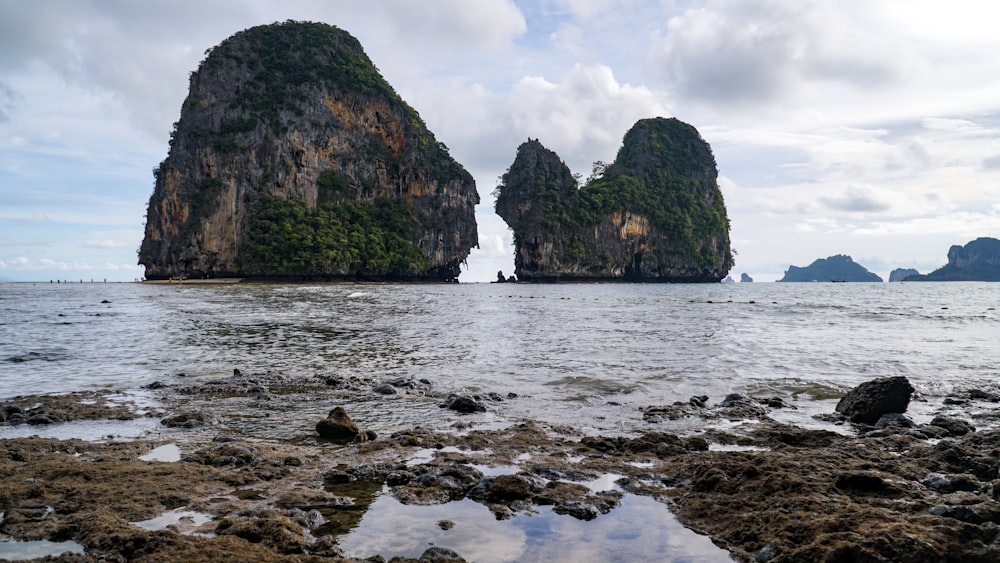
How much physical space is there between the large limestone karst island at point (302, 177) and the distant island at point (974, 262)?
13025cm

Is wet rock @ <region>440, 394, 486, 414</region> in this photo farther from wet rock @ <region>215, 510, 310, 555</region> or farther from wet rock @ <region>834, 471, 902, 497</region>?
wet rock @ <region>834, 471, 902, 497</region>

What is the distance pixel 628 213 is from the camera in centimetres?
12888

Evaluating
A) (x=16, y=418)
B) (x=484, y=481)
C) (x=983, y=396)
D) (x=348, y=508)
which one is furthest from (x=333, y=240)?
(x=348, y=508)

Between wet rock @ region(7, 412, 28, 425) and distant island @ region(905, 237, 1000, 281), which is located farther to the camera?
distant island @ region(905, 237, 1000, 281)

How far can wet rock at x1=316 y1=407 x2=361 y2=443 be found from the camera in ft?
24.2

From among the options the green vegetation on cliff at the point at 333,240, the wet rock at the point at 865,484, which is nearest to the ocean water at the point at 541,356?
the wet rock at the point at 865,484

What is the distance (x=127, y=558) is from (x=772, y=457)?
5.94 m

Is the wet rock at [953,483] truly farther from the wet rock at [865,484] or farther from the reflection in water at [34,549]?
the reflection in water at [34,549]

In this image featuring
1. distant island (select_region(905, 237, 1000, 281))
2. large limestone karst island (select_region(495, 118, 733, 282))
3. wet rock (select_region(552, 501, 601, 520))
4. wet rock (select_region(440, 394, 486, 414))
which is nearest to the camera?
wet rock (select_region(552, 501, 601, 520))

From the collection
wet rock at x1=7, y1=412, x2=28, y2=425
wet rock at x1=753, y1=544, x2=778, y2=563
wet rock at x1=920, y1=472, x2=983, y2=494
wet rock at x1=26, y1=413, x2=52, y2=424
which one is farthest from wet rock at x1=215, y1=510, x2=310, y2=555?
wet rock at x1=7, y1=412, x2=28, y2=425

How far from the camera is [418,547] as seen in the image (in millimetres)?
4273

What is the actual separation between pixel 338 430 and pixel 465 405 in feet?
8.29

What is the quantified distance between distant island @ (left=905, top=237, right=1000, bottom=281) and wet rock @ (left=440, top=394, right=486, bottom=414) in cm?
18130

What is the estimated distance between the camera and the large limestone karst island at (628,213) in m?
120
